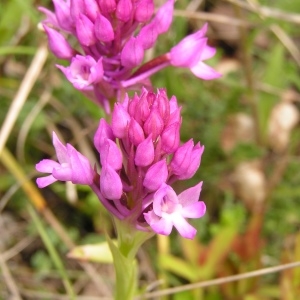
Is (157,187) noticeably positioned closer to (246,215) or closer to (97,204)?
(97,204)

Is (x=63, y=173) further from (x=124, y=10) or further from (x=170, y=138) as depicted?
(x=124, y=10)

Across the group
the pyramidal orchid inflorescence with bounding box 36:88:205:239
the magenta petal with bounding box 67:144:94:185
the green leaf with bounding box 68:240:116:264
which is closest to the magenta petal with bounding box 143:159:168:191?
the pyramidal orchid inflorescence with bounding box 36:88:205:239

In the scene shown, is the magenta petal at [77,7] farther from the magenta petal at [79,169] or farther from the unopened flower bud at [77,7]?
the magenta petal at [79,169]

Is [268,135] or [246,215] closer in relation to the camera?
[246,215]

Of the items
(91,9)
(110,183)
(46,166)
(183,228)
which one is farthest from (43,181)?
(91,9)

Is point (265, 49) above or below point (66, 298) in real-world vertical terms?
above

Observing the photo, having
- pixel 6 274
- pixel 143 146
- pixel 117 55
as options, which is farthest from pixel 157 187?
pixel 6 274

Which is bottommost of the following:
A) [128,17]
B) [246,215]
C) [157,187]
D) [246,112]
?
[246,215]
